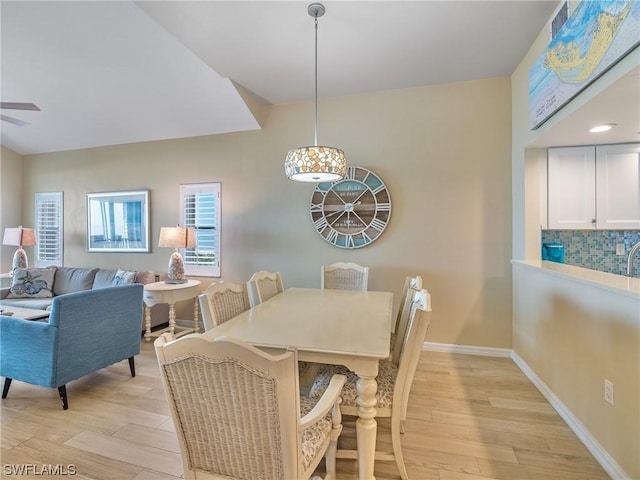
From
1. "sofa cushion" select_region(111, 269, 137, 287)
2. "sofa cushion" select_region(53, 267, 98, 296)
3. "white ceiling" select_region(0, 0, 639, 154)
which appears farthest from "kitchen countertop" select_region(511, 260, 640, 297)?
→ "sofa cushion" select_region(53, 267, 98, 296)

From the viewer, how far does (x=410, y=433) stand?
1.97 m

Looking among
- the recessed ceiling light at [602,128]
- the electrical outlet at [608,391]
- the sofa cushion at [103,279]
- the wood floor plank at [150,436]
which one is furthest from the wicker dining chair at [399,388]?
the sofa cushion at [103,279]

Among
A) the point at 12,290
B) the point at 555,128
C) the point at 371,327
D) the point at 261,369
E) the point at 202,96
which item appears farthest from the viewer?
the point at 12,290

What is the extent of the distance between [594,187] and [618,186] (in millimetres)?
179

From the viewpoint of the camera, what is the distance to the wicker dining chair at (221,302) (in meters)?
1.81

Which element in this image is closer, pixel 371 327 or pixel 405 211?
pixel 371 327

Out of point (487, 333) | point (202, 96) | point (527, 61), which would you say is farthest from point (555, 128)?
point (202, 96)

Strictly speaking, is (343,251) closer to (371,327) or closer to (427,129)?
(427,129)

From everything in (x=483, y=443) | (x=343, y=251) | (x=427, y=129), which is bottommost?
(x=483, y=443)

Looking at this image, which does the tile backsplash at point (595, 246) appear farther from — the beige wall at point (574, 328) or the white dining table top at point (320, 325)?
the white dining table top at point (320, 325)

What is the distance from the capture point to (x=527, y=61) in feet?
9.04

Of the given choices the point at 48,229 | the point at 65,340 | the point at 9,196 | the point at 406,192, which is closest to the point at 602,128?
the point at 406,192

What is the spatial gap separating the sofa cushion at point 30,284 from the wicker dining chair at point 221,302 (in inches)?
145

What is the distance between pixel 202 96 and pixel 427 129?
2.62 metres
